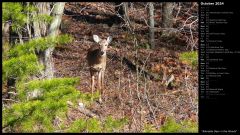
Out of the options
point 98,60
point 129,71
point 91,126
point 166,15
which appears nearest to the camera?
point 91,126

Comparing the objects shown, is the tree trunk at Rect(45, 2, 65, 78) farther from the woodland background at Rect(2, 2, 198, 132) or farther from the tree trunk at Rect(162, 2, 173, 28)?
the tree trunk at Rect(162, 2, 173, 28)

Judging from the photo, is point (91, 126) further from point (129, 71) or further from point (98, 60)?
point (129, 71)

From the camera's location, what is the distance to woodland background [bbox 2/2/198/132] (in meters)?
6.19

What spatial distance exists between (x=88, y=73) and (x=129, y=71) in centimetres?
106

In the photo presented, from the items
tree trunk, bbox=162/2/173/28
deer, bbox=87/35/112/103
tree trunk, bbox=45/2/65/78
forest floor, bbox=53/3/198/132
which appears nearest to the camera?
tree trunk, bbox=45/2/65/78

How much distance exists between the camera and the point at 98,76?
13094 millimetres

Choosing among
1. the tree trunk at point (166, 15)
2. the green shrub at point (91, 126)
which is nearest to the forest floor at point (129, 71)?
the tree trunk at point (166, 15)

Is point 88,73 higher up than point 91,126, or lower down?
lower down

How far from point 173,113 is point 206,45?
443 centimetres

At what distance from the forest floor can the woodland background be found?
0.08ft

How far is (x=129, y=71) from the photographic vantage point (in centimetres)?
1442

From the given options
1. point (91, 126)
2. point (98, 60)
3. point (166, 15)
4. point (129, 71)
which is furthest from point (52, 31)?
point (166, 15)

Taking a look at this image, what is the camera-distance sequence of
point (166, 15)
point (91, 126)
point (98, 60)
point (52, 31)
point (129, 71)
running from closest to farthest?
point (91, 126) → point (52, 31) → point (98, 60) → point (129, 71) → point (166, 15)

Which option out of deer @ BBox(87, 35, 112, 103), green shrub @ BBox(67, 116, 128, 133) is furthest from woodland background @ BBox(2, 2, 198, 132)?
deer @ BBox(87, 35, 112, 103)
